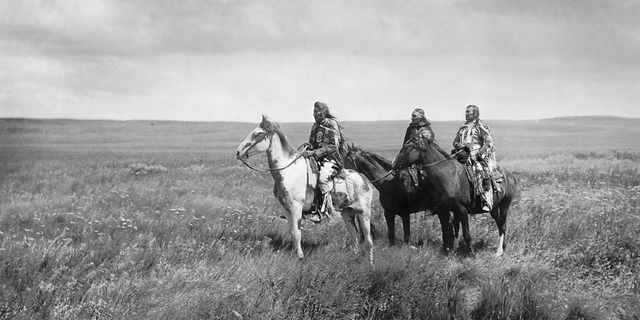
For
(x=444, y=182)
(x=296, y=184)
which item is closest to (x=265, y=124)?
(x=296, y=184)

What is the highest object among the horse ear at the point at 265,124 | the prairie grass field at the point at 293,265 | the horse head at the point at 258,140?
the horse ear at the point at 265,124

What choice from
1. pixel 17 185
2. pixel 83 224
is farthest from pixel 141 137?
pixel 83 224

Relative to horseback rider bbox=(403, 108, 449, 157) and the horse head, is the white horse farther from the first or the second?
horseback rider bbox=(403, 108, 449, 157)

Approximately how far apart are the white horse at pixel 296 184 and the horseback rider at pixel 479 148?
191 cm

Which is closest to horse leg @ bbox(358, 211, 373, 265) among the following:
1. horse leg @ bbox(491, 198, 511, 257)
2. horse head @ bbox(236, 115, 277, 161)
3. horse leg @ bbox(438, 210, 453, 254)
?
horse leg @ bbox(438, 210, 453, 254)

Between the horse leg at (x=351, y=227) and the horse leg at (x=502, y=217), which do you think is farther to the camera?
the horse leg at (x=502, y=217)

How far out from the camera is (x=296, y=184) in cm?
784

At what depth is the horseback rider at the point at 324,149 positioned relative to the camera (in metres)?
8.01

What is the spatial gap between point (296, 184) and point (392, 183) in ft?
5.96

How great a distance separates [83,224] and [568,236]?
8.80m

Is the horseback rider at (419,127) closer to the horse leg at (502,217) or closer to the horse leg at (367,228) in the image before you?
the horse leg at (367,228)

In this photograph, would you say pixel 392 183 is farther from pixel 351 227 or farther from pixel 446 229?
pixel 446 229

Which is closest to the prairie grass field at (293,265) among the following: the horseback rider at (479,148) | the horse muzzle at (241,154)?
the horseback rider at (479,148)

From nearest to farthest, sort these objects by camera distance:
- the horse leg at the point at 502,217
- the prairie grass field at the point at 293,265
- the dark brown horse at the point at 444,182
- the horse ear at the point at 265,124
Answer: the prairie grass field at the point at 293,265
the horse ear at the point at 265,124
the dark brown horse at the point at 444,182
the horse leg at the point at 502,217
